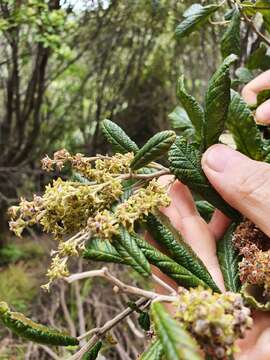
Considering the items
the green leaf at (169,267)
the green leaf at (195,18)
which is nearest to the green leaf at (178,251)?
the green leaf at (169,267)

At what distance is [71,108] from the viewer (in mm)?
3113

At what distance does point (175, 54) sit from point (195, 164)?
257cm

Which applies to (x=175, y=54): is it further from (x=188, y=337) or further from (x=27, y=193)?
(x=188, y=337)

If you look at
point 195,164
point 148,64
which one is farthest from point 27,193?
point 195,164

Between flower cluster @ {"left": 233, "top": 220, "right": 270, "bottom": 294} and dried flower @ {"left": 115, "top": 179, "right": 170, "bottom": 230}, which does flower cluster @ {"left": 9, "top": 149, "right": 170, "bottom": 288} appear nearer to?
dried flower @ {"left": 115, "top": 179, "right": 170, "bottom": 230}

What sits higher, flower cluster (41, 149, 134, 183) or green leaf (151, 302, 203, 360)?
flower cluster (41, 149, 134, 183)

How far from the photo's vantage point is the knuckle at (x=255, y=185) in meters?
0.55

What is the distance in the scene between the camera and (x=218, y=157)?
0.58 m

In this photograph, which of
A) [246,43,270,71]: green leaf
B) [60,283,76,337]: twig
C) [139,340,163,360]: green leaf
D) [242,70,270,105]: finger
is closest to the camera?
[139,340,163,360]: green leaf

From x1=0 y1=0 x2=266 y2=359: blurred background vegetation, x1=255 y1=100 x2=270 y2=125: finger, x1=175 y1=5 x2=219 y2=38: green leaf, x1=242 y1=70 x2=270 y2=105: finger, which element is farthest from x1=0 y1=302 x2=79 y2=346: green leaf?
x1=0 y1=0 x2=266 y2=359: blurred background vegetation

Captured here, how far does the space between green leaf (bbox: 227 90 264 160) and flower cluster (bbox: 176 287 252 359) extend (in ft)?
0.91

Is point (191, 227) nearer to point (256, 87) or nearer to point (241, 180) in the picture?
point (241, 180)

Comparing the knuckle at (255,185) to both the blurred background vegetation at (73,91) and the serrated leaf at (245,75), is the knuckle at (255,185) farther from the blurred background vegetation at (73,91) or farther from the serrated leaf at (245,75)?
the blurred background vegetation at (73,91)

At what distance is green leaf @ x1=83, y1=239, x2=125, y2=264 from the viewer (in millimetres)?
477
